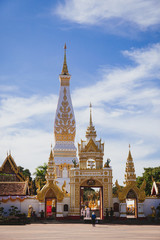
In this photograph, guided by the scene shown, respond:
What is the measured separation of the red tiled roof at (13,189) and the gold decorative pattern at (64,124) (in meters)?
14.4

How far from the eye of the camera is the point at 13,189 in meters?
33.6

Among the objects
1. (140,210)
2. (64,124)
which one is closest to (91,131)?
(64,124)

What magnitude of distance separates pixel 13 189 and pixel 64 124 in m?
16.5

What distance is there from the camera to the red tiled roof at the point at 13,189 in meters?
33.0

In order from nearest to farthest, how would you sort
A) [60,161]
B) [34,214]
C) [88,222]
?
1. [88,222]
2. [34,214]
3. [60,161]

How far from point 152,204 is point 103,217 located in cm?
509

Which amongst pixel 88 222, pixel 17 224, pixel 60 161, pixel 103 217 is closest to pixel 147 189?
pixel 60 161

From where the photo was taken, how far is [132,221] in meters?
30.3

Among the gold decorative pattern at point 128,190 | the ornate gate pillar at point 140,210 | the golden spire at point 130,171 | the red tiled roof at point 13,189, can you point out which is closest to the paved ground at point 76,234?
Result: the gold decorative pattern at point 128,190

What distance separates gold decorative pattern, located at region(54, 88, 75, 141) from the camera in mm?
47750

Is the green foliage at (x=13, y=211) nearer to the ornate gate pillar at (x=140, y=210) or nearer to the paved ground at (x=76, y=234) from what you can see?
the paved ground at (x=76, y=234)

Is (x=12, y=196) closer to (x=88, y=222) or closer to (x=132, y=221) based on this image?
(x=88, y=222)

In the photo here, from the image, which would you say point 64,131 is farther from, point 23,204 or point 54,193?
point 23,204

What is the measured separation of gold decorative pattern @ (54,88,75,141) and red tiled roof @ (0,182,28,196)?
566 inches
